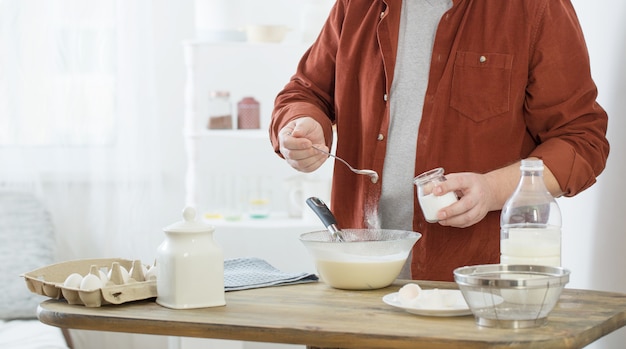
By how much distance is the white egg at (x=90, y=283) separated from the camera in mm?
1512

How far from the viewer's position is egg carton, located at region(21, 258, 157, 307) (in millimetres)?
1513

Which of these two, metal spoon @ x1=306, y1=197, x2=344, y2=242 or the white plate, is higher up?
metal spoon @ x1=306, y1=197, x2=344, y2=242

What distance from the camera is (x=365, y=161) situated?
202cm

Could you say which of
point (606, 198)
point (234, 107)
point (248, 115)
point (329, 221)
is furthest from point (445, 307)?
point (234, 107)

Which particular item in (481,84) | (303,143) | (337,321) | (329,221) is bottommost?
(337,321)

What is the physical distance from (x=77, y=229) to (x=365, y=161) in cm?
223

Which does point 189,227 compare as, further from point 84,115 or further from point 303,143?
point 84,115

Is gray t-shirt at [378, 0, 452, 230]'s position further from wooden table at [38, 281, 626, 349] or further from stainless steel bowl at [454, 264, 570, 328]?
stainless steel bowl at [454, 264, 570, 328]

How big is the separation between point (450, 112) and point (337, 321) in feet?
2.34

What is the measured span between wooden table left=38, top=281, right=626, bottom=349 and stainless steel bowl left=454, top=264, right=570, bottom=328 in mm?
19

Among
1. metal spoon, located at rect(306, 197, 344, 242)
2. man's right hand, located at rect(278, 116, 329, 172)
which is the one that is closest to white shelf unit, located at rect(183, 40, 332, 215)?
man's right hand, located at rect(278, 116, 329, 172)

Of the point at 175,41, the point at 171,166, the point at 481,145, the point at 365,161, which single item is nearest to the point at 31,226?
the point at 171,166

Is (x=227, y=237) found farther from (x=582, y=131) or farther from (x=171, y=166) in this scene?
(x=582, y=131)

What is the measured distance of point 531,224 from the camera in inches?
61.3
